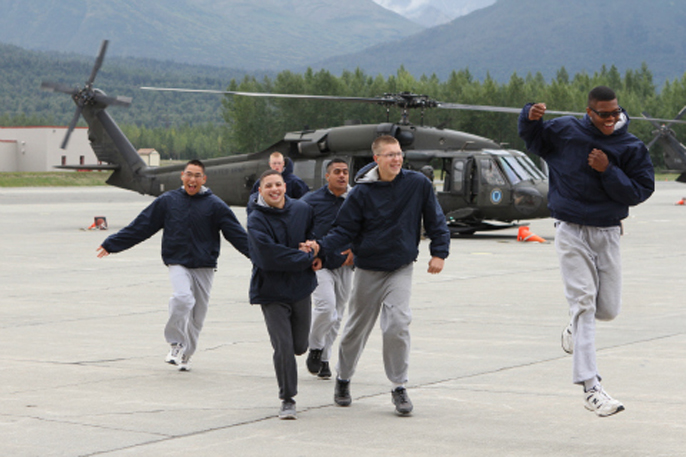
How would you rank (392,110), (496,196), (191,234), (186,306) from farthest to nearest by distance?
(392,110) → (496,196) → (191,234) → (186,306)

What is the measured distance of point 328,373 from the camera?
813 cm

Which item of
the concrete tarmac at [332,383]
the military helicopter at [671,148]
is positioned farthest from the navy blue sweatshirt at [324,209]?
the military helicopter at [671,148]

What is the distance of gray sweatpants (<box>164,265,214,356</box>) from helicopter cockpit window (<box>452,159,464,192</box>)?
52.3ft

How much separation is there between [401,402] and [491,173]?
17663 millimetres

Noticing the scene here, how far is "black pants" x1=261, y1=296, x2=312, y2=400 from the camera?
6.63 meters

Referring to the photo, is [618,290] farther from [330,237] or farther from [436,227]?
[330,237]

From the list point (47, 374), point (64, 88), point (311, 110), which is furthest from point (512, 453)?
point (311, 110)

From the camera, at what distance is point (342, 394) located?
6.95 m

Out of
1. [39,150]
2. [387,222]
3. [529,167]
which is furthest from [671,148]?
[39,150]

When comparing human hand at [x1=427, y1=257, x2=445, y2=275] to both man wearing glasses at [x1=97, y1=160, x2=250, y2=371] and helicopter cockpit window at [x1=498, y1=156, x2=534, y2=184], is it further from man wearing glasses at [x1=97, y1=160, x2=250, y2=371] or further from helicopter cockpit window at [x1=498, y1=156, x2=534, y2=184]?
helicopter cockpit window at [x1=498, y1=156, x2=534, y2=184]

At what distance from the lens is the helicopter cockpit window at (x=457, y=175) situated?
24.1 metres

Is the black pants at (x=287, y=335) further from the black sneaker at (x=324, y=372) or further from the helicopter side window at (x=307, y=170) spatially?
the helicopter side window at (x=307, y=170)

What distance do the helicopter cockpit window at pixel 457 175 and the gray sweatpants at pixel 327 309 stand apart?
15850 millimetres

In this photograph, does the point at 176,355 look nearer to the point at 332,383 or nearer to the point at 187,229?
the point at 187,229
